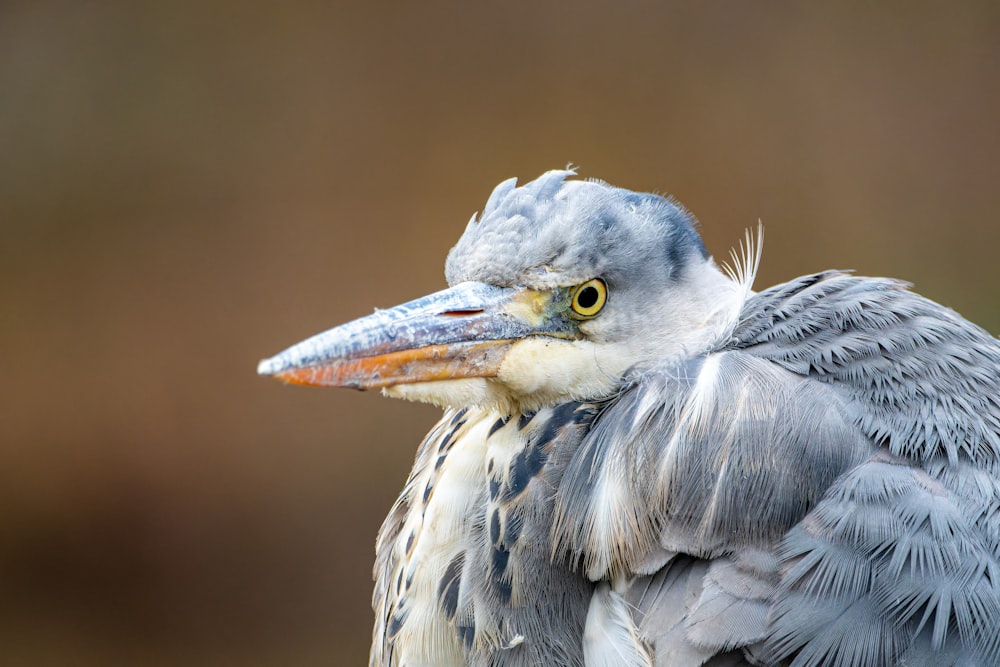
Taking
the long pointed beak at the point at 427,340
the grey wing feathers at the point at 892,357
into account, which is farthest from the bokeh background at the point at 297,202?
the long pointed beak at the point at 427,340

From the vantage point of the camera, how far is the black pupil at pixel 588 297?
1.66 meters

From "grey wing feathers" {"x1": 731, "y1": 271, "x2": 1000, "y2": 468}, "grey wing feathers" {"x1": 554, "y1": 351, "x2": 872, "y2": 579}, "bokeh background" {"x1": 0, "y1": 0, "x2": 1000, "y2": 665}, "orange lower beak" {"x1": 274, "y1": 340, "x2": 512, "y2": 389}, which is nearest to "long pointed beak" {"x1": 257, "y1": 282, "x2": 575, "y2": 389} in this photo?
"orange lower beak" {"x1": 274, "y1": 340, "x2": 512, "y2": 389}

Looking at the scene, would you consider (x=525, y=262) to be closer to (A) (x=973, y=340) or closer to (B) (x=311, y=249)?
(A) (x=973, y=340)

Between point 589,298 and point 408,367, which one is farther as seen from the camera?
point 589,298

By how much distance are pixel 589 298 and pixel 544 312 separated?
9 centimetres

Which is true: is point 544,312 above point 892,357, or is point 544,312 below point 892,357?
above

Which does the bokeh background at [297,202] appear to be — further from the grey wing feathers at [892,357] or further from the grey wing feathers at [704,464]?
the grey wing feathers at [704,464]

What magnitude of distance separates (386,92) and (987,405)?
12.0 feet

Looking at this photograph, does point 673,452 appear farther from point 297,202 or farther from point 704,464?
point 297,202

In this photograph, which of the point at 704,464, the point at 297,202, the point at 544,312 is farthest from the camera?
the point at 297,202

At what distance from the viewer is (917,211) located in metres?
4.98

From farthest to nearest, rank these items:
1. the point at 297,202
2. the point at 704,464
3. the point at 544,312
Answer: the point at 297,202 → the point at 544,312 → the point at 704,464

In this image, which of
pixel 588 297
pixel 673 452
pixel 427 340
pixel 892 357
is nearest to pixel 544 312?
pixel 588 297

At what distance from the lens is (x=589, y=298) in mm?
1665
